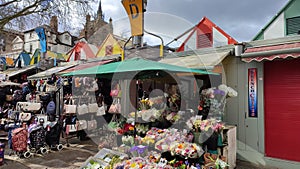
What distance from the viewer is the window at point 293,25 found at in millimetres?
5753

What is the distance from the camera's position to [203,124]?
3.77 metres

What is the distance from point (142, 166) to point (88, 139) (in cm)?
443

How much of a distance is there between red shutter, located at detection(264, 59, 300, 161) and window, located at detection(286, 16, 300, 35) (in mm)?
1843

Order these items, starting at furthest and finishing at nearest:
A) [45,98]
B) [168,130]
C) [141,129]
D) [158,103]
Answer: [45,98] < [158,103] < [141,129] < [168,130]

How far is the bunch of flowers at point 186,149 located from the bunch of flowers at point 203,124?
1.18ft

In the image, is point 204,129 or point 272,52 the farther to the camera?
point 272,52

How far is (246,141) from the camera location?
5.16 m

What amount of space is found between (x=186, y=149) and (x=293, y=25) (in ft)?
17.5

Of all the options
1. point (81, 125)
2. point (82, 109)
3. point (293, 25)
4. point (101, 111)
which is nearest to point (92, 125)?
point (81, 125)

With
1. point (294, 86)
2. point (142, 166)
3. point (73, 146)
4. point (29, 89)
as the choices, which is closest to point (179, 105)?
point (142, 166)

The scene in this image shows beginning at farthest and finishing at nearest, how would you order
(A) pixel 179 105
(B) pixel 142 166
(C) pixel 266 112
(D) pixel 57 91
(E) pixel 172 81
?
(D) pixel 57 91, (E) pixel 172 81, (C) pixel 266 112, (A) pixel 179 105, (B) pixel 142 166

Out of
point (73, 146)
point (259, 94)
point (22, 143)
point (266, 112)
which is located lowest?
point (73, 146)

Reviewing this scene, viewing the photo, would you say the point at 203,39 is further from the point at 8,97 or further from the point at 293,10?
the point at 8,97

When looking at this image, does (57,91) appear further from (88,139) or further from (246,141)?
(246,141)
